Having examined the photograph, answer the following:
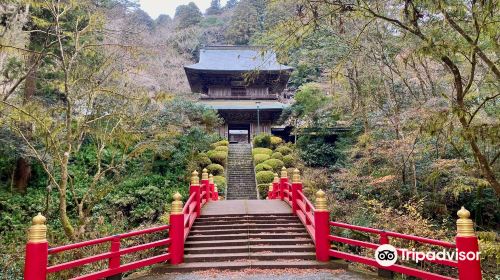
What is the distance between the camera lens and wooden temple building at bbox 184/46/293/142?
82.9ft

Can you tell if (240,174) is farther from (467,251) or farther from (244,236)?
(467,251)

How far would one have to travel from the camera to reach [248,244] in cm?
820

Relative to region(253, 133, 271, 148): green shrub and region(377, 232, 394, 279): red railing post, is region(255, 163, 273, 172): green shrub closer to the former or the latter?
region(253, 133, 271, 148): green shrub

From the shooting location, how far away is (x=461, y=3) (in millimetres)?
4336

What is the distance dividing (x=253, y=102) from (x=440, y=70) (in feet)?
45.9

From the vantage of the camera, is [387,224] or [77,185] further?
[77,185]

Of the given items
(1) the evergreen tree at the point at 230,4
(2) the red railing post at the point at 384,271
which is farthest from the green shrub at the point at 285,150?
(1) the evergreen tree at the point at 230,4

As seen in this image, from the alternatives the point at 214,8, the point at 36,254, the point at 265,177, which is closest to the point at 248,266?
the point at 36,254

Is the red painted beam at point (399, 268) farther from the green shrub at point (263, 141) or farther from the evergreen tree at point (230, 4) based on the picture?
the evergreen tree at point (230, 4)

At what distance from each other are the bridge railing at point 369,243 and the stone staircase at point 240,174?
184 inches

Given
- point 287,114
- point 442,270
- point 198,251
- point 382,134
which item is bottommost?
point 442,270

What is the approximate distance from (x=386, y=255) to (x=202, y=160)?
1438 cm

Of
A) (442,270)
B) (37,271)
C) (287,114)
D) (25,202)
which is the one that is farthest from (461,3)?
(287,114)

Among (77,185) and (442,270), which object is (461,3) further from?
(77,185)
